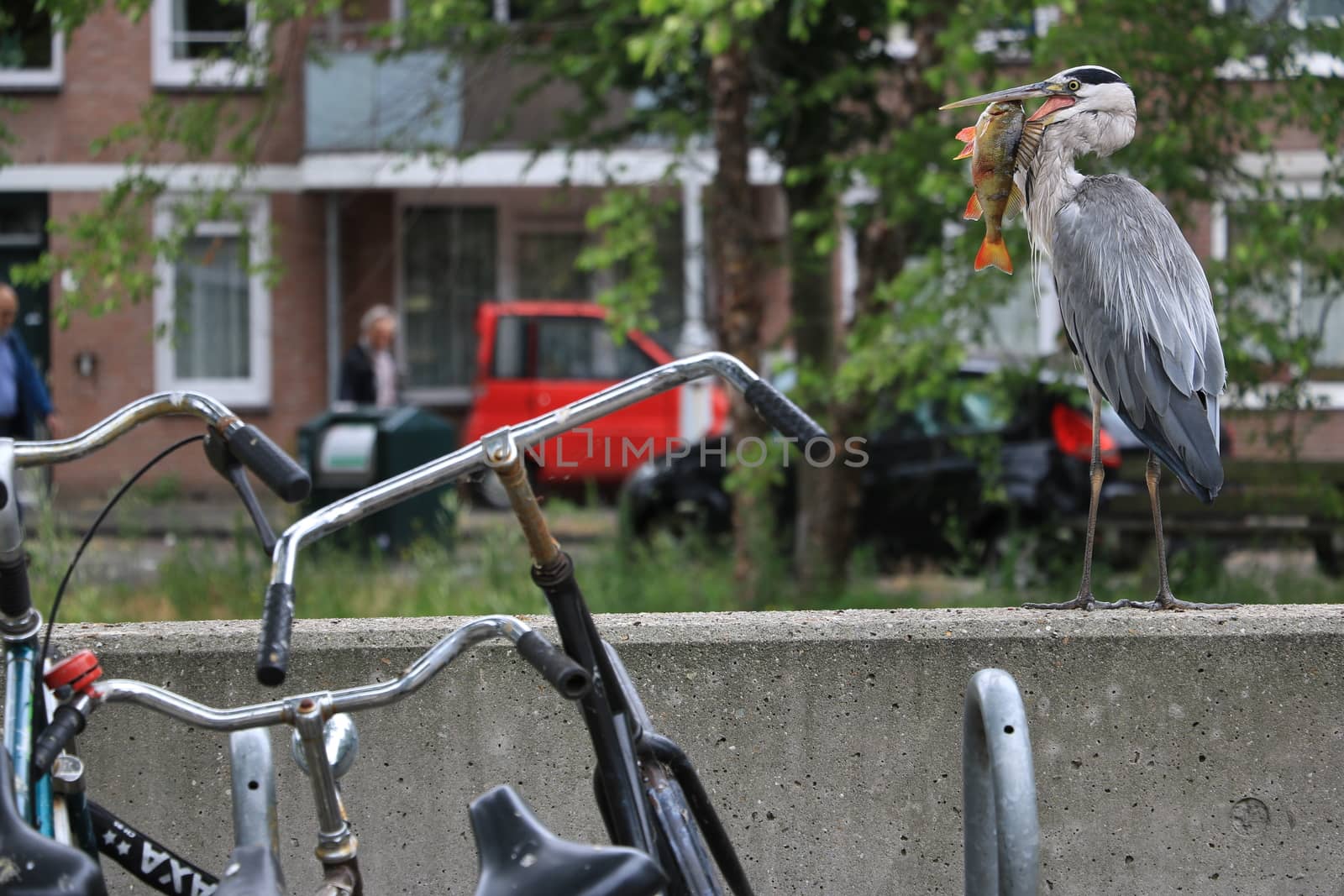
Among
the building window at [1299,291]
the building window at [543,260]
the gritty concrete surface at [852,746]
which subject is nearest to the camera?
the gritty concrete surface at [852,746]

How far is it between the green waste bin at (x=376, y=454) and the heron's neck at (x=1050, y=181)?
6.82 meters

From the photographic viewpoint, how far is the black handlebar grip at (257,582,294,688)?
1.49 metres

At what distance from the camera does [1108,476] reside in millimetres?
9555

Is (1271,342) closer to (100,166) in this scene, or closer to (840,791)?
(840,791)

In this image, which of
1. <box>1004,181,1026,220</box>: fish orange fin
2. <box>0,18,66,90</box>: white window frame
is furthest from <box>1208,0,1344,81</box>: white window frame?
<box>0,18,66,90</box>: white window frame

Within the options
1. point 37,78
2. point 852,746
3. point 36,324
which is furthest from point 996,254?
point 37,78

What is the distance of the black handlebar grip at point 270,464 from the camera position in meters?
1.72

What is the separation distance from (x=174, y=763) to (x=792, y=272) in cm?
610

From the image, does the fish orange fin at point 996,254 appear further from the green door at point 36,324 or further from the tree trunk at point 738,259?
the green door at point 36,324

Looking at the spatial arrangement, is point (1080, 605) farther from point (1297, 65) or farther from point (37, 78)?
point (37, 78)

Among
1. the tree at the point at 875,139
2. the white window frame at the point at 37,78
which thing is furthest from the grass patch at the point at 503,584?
the white window frame at the point at 37,78

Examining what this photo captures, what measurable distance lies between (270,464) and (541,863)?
1.82 ft

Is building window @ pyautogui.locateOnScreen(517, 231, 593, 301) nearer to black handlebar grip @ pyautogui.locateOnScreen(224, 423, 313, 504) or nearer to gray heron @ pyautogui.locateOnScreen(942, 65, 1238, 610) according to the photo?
gray heron @ pyautogui.locateOnScreen(942, 65, 1238, 610)

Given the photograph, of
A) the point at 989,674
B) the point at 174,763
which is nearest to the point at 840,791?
the point at 989,674
